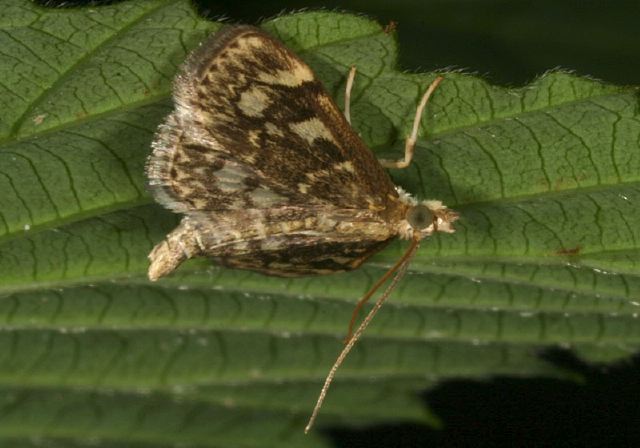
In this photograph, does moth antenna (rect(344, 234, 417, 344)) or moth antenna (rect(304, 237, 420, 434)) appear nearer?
moth antenna (rect(304, 237, 420, 434))

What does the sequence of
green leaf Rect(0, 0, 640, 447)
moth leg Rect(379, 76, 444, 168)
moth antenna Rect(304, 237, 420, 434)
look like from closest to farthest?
moth antenna Rect(304, 237, 420, 434)
green leaf Rect(0, 0, 640, 447)
moth leg Rect(379, 76, 444, 168)

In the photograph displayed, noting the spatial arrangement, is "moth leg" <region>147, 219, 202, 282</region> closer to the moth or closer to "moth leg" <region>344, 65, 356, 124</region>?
the moth

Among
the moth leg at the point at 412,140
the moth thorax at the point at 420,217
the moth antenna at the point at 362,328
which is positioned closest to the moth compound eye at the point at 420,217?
the moth thorax at the point at 420,217

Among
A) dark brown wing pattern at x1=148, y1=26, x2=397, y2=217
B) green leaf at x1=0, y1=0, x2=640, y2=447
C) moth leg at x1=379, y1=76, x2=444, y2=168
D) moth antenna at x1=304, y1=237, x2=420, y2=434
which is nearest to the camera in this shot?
moth antenna at x1=304, y1=237, x2=420, y2=434

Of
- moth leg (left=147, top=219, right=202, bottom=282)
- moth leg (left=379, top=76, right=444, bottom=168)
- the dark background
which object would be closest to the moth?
moth leg (left=147, top=219, right=202, bottom=282)

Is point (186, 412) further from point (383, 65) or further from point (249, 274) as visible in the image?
point (383, 65)

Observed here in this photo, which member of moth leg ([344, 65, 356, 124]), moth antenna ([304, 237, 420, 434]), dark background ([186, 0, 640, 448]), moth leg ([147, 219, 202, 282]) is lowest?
moth antenna ([304, 237, 420, 434])

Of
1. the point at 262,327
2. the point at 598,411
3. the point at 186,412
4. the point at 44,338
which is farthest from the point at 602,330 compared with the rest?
the point at 44,338
